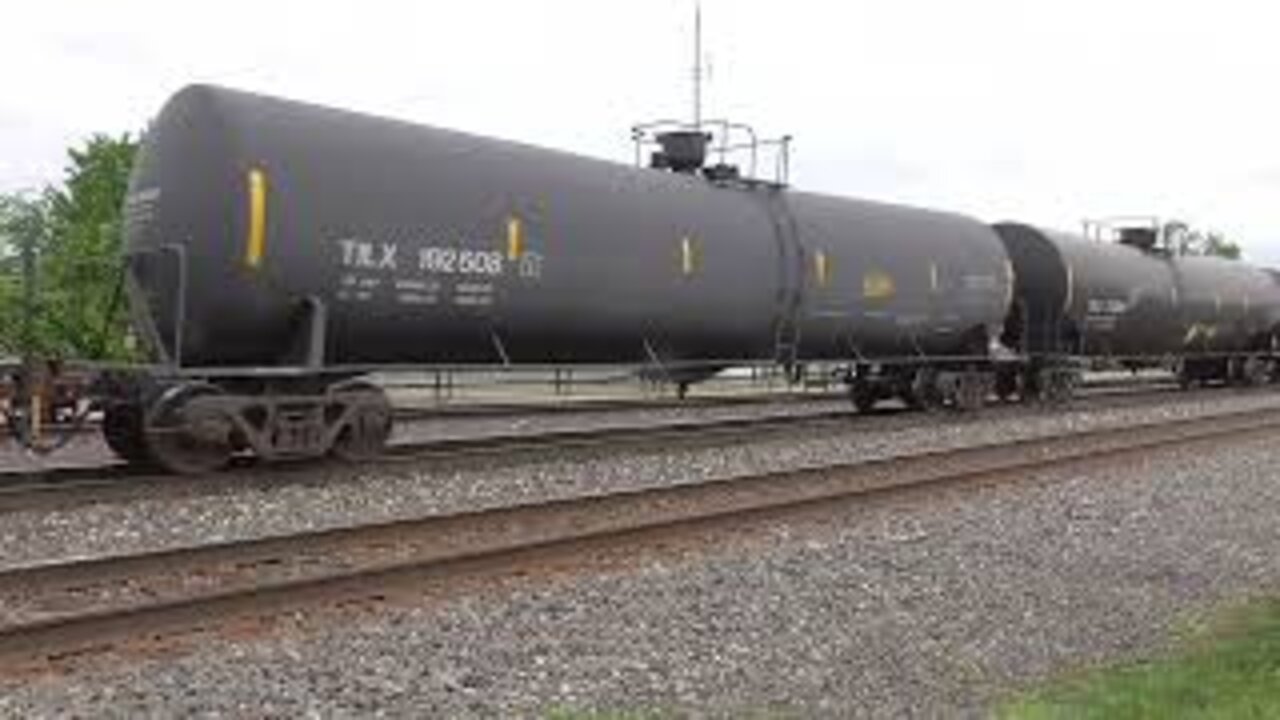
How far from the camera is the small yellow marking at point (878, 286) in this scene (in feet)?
72.8

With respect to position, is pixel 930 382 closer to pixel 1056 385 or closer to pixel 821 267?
pixel 821 267

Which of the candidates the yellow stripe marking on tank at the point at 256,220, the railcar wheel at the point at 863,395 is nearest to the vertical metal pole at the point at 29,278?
the yellow stripe marking on tank at the point at 256,220

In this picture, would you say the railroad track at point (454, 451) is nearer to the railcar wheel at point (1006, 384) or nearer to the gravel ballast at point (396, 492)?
the gravel ballast at point (396, 492)

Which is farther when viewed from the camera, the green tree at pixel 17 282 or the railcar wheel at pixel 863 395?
the railcar wheel at pixel 863 395

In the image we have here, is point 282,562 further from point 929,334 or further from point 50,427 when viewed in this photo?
point 929,334

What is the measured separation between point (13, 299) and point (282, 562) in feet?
41.0

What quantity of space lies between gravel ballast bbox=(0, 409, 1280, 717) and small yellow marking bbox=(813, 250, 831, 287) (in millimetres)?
7773

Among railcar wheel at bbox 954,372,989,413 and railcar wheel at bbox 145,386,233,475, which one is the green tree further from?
railcar wheel at bbox 954,372,989,413

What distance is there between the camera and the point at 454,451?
55.5 feet

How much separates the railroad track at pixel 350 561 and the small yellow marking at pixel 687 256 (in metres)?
3.98

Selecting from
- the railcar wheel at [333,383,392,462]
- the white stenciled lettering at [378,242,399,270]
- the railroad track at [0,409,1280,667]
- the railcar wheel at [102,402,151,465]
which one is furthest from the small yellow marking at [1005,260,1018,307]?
the railcar wheel at [102,402,151,465]

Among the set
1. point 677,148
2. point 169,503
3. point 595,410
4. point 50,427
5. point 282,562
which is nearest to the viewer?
point 282,562

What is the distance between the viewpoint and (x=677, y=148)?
2086 centimetres

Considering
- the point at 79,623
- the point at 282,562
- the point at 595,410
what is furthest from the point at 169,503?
the point at 595,410
